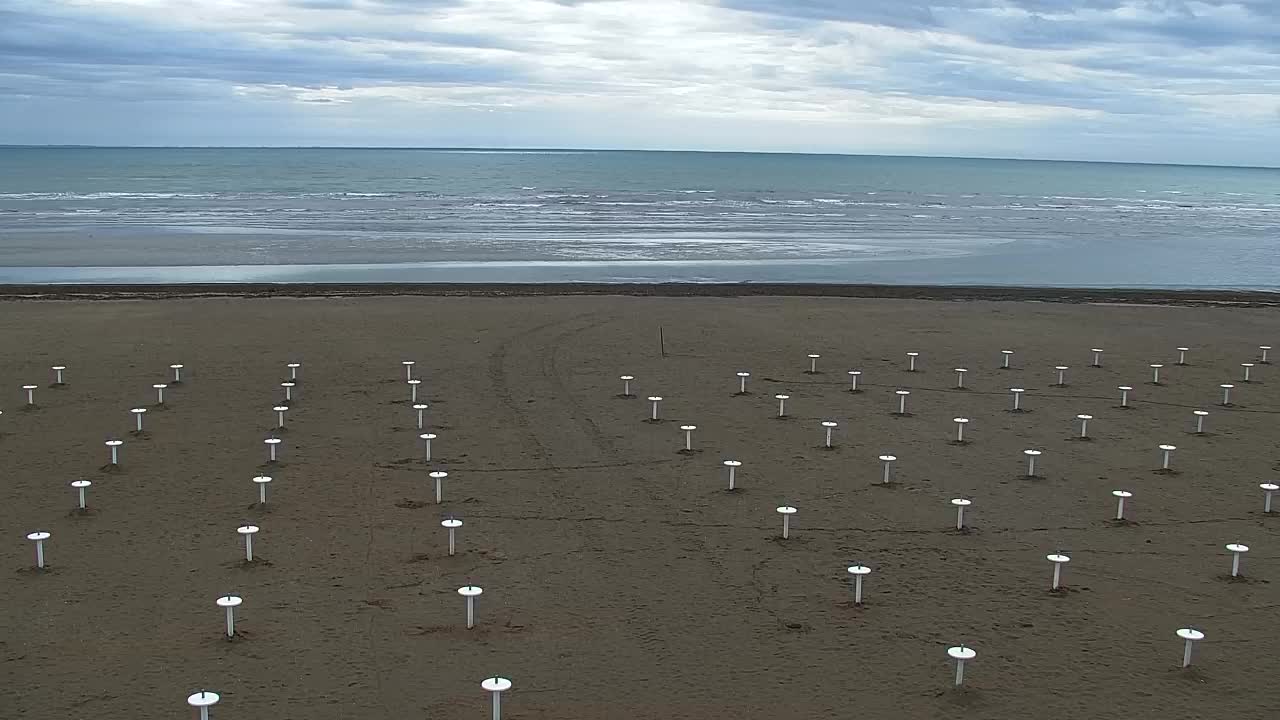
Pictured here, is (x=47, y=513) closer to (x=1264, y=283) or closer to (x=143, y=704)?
(x=143, y=704)

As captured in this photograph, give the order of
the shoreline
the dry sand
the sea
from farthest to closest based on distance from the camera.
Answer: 1. the sea
2. the shoreline
3. the dry sand

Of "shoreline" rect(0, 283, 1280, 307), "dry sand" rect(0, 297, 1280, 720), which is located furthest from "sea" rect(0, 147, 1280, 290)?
"dry sand" rect(0, 297, 1280, 720)

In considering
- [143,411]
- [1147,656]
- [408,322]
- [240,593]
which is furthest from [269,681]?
[408,322]

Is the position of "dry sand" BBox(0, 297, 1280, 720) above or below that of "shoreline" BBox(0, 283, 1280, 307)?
below

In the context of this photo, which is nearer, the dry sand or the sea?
the dry sand

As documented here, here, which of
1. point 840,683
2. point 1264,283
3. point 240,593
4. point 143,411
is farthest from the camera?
point 1264,283

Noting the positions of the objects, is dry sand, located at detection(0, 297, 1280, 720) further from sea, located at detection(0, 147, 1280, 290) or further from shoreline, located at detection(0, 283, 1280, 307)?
sea, located at detection(0, 147, 1280, 290)
